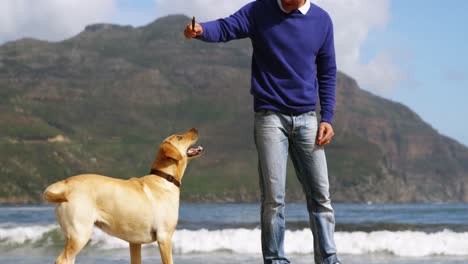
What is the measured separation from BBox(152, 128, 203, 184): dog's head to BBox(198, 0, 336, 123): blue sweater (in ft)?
2.24

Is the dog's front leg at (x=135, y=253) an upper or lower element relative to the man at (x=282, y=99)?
lower

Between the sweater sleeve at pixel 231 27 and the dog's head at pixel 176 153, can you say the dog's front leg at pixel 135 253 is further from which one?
the sweater sleeve at pixel 231 27

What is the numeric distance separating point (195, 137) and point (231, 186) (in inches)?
6837

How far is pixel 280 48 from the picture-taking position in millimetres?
5293

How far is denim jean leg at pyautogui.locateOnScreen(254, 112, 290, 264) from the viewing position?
527cm

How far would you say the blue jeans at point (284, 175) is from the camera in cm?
529

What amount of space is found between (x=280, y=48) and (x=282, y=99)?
39 centimetres

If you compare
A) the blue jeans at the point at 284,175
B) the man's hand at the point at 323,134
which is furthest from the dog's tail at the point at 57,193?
the man's hand at the point at 323,134

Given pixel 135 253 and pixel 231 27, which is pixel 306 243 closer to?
pixel 135 253

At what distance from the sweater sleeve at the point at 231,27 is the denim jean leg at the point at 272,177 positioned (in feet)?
2.09

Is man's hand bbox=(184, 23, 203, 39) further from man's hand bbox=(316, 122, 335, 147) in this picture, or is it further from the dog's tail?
the dog's tail

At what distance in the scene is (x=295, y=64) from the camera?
17.4 feet

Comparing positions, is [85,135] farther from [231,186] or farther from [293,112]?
[293,112]

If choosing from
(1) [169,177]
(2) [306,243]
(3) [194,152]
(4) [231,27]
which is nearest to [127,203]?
(1) [169,177]
